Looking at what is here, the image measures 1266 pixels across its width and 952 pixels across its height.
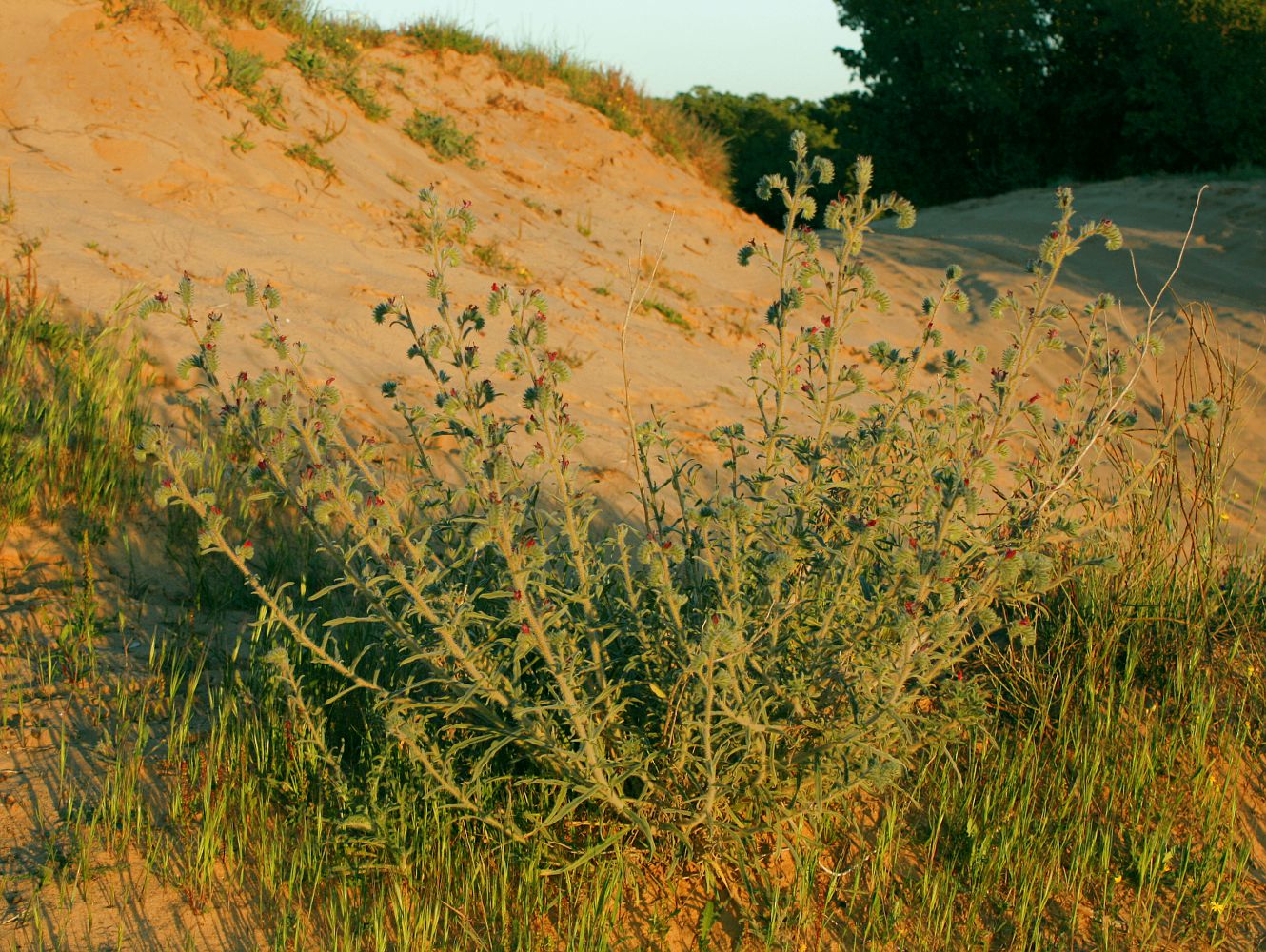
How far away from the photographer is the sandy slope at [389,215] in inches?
232

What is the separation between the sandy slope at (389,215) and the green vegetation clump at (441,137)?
7.1 inches

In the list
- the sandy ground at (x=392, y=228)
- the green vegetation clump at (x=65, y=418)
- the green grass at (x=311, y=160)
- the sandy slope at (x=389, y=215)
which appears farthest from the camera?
the green grass at (x=311, y=160)

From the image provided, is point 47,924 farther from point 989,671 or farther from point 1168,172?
point 1168,172

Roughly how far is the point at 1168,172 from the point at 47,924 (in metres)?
18.2

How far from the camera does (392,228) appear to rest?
25.4 ft

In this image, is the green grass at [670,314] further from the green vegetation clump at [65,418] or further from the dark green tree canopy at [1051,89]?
the dark green tree canopy at [1051,89]

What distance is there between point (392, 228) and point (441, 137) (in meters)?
2.62

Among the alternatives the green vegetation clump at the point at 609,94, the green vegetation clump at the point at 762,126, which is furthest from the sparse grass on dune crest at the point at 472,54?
the green vegetation clump at the point at 762,126

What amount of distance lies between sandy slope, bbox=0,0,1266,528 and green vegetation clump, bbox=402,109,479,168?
18cm

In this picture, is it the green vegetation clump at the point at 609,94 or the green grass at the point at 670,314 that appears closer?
the green grass at the point at 670,314

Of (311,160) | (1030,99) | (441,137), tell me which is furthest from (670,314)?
(1030,99)

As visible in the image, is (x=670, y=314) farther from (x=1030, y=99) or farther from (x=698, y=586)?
(x=1030, y=99)

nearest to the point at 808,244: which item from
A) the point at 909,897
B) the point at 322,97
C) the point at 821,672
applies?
the point at 821,672

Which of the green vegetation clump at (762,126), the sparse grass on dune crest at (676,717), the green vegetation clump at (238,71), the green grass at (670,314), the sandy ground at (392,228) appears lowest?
the sparse grass on dune crest at (676,717)
